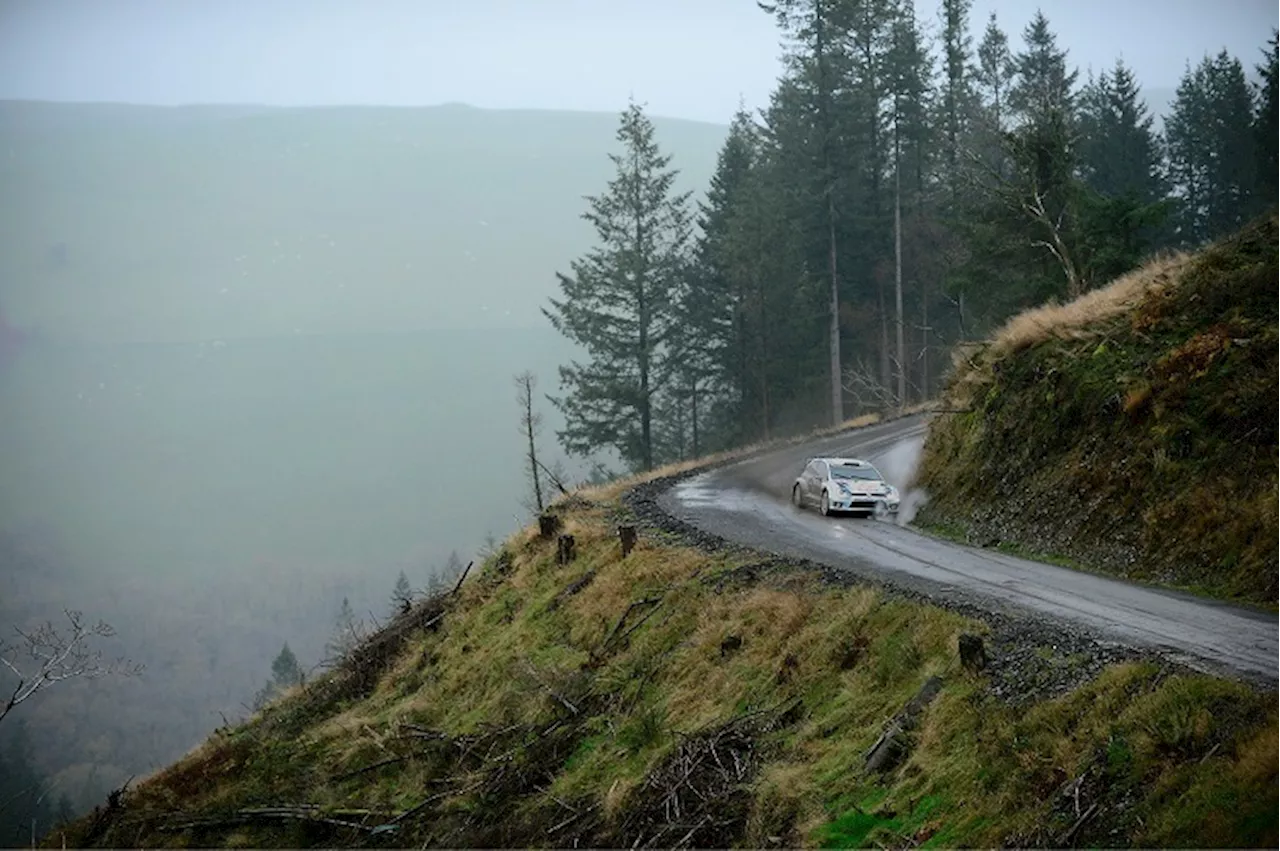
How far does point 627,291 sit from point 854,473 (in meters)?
22.4

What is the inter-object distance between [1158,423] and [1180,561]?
312cm

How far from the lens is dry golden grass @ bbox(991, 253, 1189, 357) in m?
21.1

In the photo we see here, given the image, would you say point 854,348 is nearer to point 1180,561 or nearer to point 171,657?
point 1180,561

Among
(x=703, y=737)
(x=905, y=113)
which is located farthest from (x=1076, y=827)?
(x=905, y=113)

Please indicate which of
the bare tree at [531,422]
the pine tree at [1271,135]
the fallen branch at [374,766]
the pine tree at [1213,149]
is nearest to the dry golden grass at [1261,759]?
the fallen branch at [374,766]

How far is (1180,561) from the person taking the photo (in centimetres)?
1535

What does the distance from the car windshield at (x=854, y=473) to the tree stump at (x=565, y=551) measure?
273 inches

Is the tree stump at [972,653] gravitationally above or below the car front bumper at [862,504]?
above

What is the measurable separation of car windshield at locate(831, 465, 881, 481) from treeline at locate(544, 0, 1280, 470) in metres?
15.7

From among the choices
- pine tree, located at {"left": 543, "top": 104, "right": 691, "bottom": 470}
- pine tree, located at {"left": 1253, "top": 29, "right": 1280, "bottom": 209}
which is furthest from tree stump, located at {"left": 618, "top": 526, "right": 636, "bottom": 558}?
pine tree, located at {"left": 1253, "top": 29, "right": 1280, "bottom": 209}

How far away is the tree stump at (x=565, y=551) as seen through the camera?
70.6 ft

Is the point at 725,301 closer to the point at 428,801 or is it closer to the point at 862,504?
the point at 862,504

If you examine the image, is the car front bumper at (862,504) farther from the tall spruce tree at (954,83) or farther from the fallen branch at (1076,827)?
the tall spruce tree at (954,83)

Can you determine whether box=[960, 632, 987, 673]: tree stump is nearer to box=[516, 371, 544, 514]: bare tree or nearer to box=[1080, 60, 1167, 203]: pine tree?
box=[516, 371, 544, 514]: bare tree
